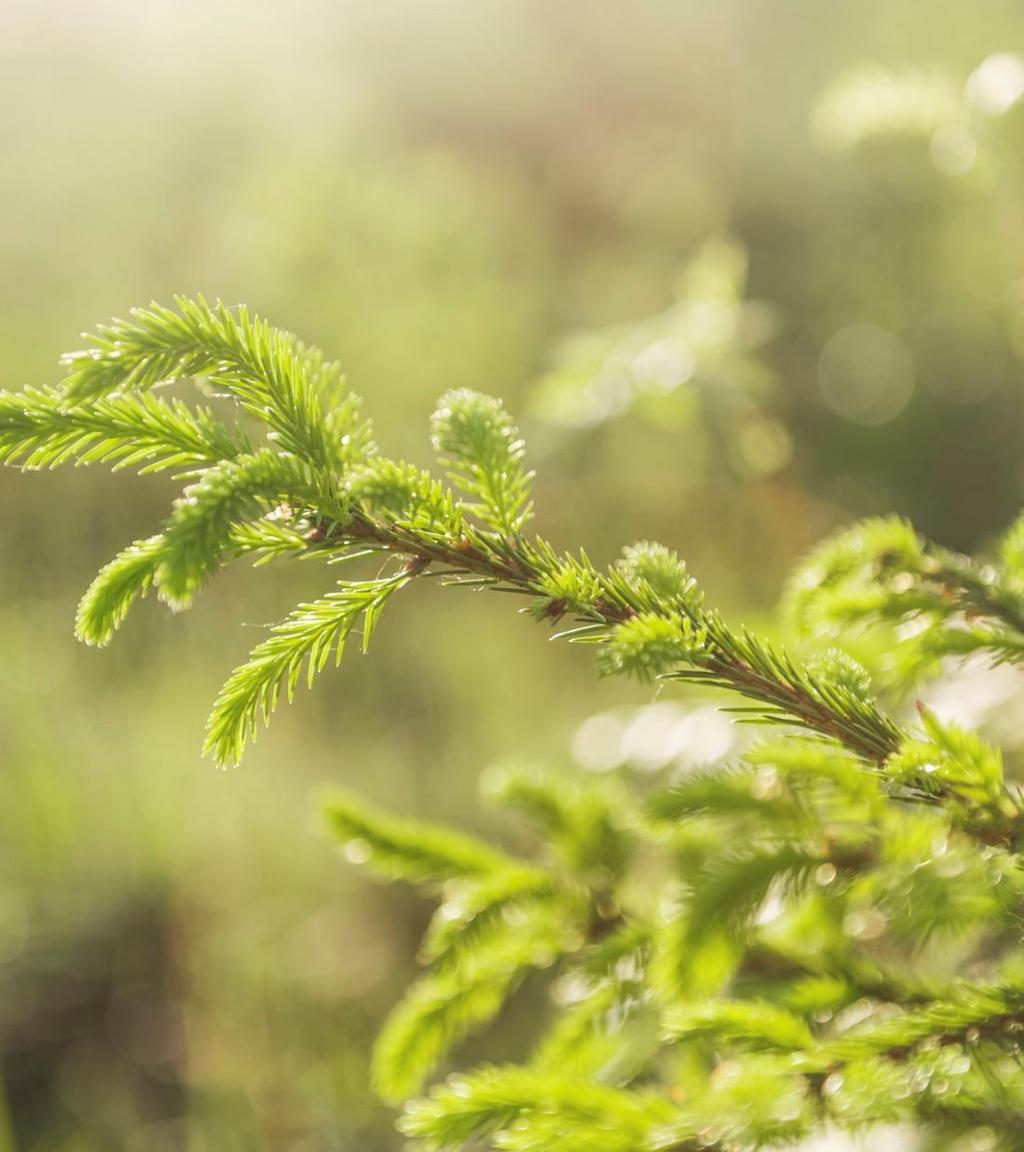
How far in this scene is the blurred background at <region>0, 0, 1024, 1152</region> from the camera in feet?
4.48

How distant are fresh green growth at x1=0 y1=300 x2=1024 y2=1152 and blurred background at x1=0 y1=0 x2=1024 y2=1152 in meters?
0.65

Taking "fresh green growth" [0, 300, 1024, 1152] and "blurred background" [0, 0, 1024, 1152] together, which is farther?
"blurred background" [0, 0, 1024, 1152]

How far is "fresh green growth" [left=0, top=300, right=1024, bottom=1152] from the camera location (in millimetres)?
319

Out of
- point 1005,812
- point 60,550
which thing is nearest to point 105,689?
point 60,550

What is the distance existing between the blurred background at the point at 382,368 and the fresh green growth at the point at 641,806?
2.13 feet

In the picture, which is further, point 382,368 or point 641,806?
point 382,368

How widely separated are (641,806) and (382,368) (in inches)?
42.9

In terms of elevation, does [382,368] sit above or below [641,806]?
above

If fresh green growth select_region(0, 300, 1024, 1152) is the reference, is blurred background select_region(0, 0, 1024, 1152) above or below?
above

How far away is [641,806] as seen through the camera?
50 cm

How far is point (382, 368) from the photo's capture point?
4.82ft

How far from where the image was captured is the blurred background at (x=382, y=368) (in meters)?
1.37

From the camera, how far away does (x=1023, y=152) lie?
1.44 metres

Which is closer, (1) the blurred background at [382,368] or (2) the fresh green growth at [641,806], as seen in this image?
(2) the fresh green growth at [641,806]
